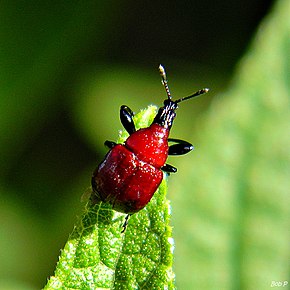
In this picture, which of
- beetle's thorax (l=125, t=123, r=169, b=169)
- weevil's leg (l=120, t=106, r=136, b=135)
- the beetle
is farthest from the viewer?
weevil's leg (l=120, t=106, r=136, b=135)

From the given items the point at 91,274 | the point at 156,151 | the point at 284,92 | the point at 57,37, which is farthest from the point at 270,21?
the point at 91,274

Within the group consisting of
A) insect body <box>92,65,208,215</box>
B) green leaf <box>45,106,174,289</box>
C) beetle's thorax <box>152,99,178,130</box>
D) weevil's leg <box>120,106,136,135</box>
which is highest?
beetle's thorax <box>152,99,178,130</box>

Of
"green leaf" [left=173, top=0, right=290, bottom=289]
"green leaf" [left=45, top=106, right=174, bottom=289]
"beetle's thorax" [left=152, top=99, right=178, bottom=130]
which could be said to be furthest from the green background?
"green leaf" [left=45, top=106, right=174, bottom=289]

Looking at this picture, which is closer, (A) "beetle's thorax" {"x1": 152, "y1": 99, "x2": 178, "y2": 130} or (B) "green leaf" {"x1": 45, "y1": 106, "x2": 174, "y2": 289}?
(B) "green leaf" {"x1": 45, "y1": 106, "x2": 174, "y2": 289}

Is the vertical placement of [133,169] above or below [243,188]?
below

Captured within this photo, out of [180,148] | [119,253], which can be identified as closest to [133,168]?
[180,148]

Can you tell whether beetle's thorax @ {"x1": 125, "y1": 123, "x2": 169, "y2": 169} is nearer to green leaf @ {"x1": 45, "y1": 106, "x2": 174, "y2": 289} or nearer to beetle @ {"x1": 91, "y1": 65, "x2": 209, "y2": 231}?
beetle @ {"x1": 91, "y1": 65, "x2": 209, "y2": 231}

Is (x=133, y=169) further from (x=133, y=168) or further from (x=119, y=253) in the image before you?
(x=119, y=253)

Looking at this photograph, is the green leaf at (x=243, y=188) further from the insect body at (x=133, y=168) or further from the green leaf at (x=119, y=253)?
the green leaf at (x=119, y=253)

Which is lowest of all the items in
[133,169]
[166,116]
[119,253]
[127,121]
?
[119,253]
